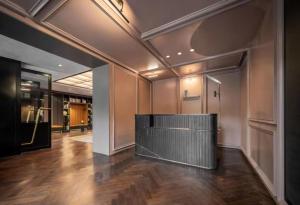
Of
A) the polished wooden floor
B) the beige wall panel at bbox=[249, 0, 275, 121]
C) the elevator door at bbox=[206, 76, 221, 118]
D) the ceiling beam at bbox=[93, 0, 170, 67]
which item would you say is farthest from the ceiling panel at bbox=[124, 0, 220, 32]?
the elevator door at bbox=[206, 76, 221, 118]

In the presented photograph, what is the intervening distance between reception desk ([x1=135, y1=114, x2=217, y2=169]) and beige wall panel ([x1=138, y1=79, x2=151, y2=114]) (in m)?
1.90

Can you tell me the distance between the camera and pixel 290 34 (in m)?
1.67

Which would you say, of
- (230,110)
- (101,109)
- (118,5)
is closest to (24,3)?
(118,5)

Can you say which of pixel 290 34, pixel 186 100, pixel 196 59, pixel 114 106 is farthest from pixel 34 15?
pixel 186 100

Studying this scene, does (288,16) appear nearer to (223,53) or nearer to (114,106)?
(223,53)

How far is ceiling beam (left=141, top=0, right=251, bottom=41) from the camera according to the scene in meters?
2.06

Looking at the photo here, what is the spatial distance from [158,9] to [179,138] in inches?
105

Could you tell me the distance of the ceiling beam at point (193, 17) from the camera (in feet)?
6.77

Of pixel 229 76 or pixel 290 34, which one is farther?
pixel 229 76

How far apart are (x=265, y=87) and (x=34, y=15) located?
3.93 metres

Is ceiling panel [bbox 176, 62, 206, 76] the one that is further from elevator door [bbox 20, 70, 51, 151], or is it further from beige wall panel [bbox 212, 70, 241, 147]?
elevator door [bbox 20, 70, 51, 151]

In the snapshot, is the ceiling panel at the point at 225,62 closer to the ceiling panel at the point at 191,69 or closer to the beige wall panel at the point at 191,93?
the ceiling panel at the point at 191,69

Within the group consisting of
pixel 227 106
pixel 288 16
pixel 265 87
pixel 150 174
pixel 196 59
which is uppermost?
pixel 196 59

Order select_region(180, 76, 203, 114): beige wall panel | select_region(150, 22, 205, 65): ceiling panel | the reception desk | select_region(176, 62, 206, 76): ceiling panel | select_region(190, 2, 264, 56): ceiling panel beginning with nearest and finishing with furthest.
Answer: select_region(190, 2, 264, 56): ceiling panel < select_region(150, 22, 205, 65): ceiling panel < the reception desk < select_region(176, 62, 206, 76): ceiling panel < select_region(180, 76, 203, 114): beige wall panel
